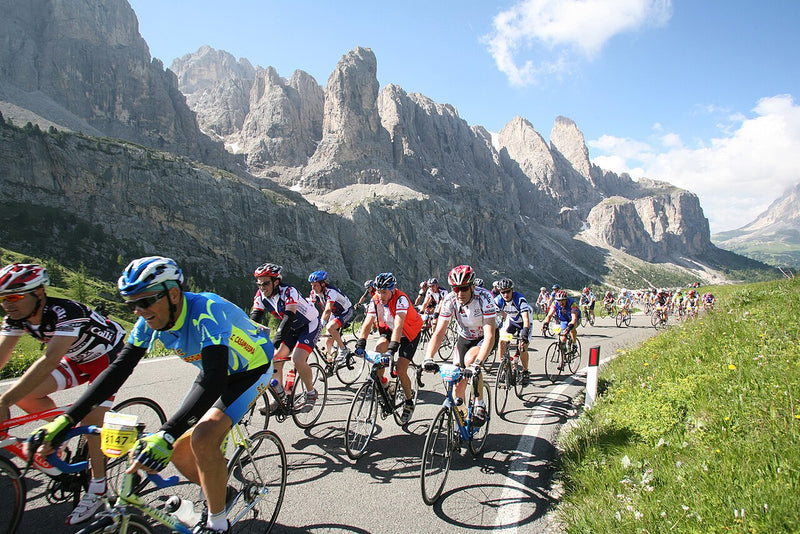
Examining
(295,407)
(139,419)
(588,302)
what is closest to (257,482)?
(139,419)

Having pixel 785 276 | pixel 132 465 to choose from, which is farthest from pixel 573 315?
pixel 132 465

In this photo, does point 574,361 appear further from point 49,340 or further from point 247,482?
point 49,340

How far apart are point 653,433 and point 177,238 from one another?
4327 inches

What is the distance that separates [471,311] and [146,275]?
179 inches

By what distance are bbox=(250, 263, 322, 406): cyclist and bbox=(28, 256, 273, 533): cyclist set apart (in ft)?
9.81

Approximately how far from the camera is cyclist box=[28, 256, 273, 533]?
3043 millimetres

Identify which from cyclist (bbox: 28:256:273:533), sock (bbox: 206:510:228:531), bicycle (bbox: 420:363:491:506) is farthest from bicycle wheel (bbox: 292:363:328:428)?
sock (bbox: 206:510:228:531)

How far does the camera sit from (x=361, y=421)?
5.66 m

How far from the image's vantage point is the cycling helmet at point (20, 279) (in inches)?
149

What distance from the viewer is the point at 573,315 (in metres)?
11.5

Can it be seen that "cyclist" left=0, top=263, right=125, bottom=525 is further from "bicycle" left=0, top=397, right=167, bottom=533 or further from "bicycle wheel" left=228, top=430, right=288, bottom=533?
"bicycle wheel" left=228, top=430, right=288, bottom=533

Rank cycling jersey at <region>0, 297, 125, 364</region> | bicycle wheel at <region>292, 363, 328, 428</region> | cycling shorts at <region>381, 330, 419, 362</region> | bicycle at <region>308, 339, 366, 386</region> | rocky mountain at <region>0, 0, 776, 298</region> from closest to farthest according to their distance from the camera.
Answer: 1. cycling jersey at <region>0, 297, 125, 364</region>
2. bicycle wheel at <region>292, 363, 328, 428</region>
3. cycling shorts at <region>381, 330, 419, 362</region>
4. bicycle at <region>308, 339, 366, 386</region>
5. rocky mountain at <region>0, 0, 776, 298</region>

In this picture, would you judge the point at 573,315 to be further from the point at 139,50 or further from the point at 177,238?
the point at 139,50

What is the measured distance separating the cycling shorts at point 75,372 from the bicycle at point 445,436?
3390mm
